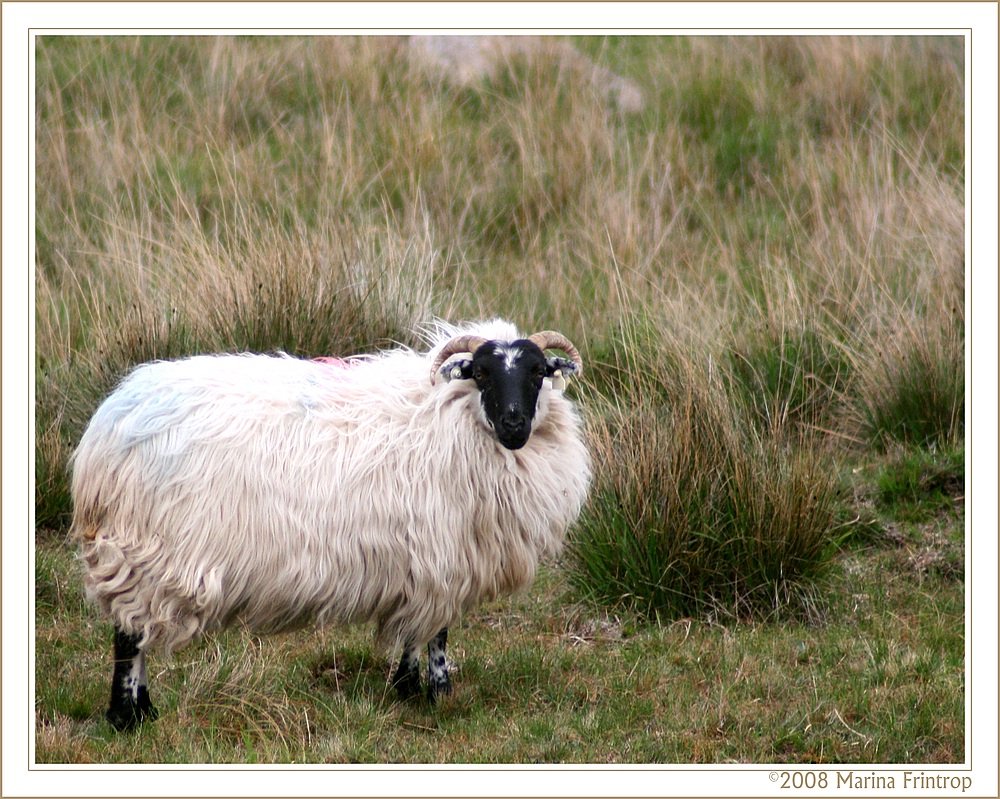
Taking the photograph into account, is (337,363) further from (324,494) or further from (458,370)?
(324,494)

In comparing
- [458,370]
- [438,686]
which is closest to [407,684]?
[438,686]

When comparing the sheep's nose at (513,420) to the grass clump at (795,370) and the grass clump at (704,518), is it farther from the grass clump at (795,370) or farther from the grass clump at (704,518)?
the grass clump at (795,370)

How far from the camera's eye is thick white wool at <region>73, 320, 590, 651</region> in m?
5.58

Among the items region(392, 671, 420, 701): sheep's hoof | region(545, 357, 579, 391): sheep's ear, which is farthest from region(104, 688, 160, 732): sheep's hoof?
region(545, 357, 579, 391): sheep's ear

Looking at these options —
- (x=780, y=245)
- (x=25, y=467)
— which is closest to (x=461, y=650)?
(x=25, y=467)

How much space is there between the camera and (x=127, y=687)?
Answer: 5695mm

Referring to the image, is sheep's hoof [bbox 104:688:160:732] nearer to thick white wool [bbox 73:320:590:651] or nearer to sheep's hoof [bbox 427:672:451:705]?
thick white wool [bbox 73:320:590:651]

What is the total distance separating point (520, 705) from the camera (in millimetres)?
6109

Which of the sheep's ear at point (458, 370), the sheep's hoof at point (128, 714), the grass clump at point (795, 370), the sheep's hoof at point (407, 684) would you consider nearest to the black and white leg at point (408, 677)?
the sheep's hoof at point (407, 684)

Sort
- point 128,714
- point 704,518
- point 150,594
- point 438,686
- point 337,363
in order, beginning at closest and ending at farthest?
point 150,594, point 128,714, point 438,686, point 337,363, point 704,518

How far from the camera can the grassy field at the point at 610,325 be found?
5.97m

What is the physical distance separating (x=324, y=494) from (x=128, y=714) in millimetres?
1314

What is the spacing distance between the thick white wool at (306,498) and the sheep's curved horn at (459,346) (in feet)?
0.39

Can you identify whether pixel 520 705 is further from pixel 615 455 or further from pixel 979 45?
pixel 979 45
